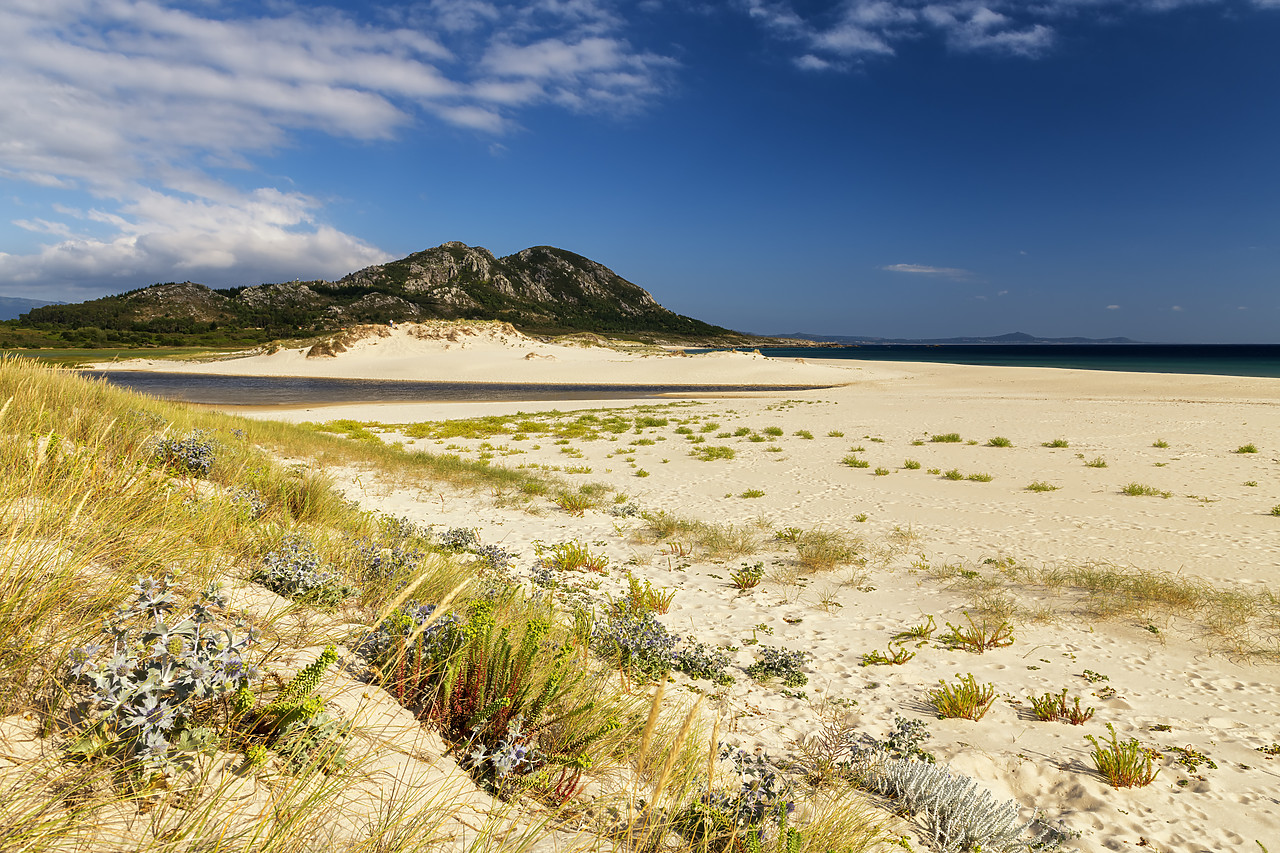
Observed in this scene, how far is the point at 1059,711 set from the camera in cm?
409

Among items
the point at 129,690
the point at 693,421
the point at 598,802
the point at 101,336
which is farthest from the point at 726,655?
the point at 101,336

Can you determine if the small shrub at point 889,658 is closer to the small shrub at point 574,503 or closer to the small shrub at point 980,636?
the small shrub at point 980,636

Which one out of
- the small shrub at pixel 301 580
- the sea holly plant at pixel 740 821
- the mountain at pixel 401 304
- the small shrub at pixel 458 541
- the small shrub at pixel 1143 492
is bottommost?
the small shrub at pixel 458 541

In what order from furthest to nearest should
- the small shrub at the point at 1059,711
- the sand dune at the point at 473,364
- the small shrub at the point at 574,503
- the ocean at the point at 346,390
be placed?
the sand dune at the point at 473,364
the ocean at the point at 346,390
the small shrub at the point at 574,503
the small shrub at the point at 1059,711

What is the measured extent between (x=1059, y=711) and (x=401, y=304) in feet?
448

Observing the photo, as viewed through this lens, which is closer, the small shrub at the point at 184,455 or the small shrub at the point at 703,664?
the small shrub at the point at 703,664

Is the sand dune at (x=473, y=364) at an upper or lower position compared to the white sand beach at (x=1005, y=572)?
upper

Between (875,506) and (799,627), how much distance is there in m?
5.60

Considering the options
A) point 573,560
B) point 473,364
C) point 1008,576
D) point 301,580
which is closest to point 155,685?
point 301,580

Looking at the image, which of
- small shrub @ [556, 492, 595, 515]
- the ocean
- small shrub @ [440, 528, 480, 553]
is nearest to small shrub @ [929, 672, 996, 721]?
small shrub @ [440, 528, 480, 553]

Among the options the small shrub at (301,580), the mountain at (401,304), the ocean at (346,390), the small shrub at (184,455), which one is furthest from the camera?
the mountain at (401,304)

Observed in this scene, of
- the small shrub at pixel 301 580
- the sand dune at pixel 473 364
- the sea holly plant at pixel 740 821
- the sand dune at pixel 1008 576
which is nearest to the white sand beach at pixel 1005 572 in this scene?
the sand dune at pixel 1008 576

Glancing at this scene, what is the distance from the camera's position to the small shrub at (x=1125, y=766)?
332cm

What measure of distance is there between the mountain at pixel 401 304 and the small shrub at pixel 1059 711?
367 ft
